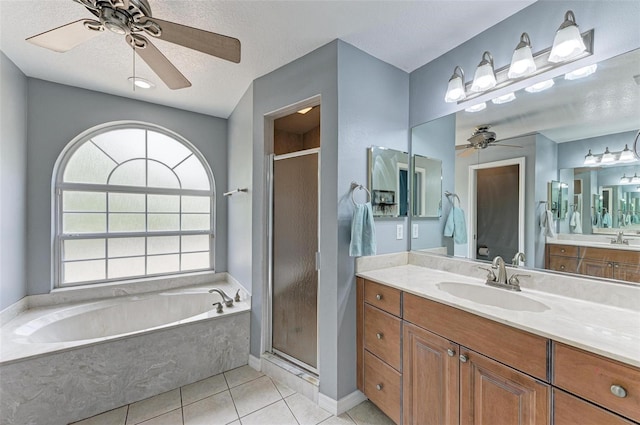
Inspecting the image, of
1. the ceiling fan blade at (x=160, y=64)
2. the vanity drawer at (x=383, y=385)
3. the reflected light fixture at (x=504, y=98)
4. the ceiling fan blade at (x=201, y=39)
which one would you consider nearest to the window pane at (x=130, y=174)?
the ceiling fan blade at (x=160, y=64)

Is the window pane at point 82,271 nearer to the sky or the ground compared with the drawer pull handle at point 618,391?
nearer to the ground

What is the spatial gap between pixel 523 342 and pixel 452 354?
339mm

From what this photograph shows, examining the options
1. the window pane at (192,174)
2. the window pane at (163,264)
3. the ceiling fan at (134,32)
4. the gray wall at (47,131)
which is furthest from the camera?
the window pane at (192,174)

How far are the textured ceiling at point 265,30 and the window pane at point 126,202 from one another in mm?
1159

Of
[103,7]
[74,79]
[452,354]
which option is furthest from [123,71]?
[452,354]

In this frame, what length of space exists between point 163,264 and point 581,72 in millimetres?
3828

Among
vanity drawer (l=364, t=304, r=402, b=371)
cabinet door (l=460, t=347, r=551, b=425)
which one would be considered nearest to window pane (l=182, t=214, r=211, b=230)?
vanity drawer (l=364, t=304, r=402, b=371)

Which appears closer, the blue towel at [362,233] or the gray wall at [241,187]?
the blue towel at [362,233]

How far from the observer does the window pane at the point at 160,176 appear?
2.98 m

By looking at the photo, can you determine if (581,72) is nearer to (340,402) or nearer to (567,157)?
(567,157)

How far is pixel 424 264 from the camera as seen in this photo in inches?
78.5

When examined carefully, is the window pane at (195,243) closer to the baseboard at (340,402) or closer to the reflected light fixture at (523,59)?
the baseboard at (340,402)

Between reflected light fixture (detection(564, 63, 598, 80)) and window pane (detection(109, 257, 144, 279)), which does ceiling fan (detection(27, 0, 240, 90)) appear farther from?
window pane (detection(109, 257, 144, 279))

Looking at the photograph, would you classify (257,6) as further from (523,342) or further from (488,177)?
(523,342)
